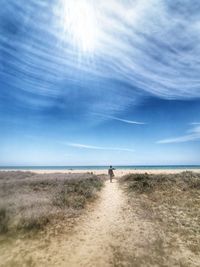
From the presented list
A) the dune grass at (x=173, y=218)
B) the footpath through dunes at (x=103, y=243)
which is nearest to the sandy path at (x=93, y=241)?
the footpath through dunes at (x=103, y=243)

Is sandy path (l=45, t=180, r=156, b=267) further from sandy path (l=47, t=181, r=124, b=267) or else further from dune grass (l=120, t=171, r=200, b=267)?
dune grass (l=120, t=171, r=200, b=267)

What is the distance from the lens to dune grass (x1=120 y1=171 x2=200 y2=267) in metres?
7.11

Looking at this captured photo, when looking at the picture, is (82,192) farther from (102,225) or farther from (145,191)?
(102,225)

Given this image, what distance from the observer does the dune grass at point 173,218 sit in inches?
280

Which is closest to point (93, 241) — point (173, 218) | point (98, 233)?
point (98, 233)

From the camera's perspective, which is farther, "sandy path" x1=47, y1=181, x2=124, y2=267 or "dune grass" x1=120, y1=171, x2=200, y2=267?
"dune grass" x1=120, y1=171, x2=200, y2=267

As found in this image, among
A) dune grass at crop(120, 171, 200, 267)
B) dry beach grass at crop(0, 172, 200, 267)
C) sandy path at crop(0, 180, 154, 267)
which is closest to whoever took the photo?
sandy path at crop(0, 180, 154, 267)

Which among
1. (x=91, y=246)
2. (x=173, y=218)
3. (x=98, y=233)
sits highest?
(x=173, y=218)

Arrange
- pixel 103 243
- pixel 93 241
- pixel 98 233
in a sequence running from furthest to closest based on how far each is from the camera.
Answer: pixel 98 233, pixel 93 241, pixel 103 243

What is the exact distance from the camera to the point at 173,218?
11047mm

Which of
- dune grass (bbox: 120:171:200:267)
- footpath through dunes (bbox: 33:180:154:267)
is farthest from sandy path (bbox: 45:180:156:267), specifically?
dune grass (bbox: 120:171:200:267)

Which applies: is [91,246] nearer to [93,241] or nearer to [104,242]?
[93,241]

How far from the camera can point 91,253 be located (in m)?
7.17

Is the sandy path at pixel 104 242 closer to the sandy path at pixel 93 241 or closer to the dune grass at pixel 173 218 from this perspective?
the sandy path at pixel 93 241
